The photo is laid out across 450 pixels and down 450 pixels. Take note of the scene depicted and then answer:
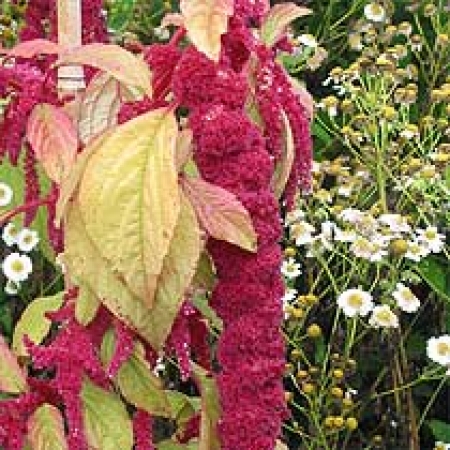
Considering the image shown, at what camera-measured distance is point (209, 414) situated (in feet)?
3.65

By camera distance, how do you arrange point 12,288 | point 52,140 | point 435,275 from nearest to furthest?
point 52,140
point 12,288
point 435,275

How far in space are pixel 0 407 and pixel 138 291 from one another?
23cm

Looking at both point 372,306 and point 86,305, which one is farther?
point 372,306

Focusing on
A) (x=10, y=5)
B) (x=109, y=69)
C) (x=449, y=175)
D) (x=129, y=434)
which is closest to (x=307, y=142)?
(x=109, y=69)

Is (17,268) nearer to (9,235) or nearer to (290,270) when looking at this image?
(9,235)

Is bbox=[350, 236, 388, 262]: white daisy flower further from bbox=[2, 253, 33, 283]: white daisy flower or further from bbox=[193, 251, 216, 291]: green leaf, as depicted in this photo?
bbox=[193, 251, 216, 291]: green leaf

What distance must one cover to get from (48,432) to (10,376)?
0.06 meters

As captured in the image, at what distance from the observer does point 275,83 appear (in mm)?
1052

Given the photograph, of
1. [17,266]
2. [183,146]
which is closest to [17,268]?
[17,266]

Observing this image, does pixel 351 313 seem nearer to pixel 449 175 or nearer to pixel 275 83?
pixel 449 175

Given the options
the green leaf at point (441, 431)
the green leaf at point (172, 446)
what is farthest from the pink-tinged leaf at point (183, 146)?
the green leaf at point (441, 431)

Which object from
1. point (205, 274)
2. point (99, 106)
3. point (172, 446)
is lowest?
point (172, 446)

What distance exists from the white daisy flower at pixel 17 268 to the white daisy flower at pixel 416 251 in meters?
0.62

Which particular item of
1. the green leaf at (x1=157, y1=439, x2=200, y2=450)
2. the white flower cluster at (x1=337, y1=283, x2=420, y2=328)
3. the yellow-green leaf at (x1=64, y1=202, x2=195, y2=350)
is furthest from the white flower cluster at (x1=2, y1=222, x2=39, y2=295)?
the yellow-green leaf at (x1=64, y1=202, x2=195, y2=350)
